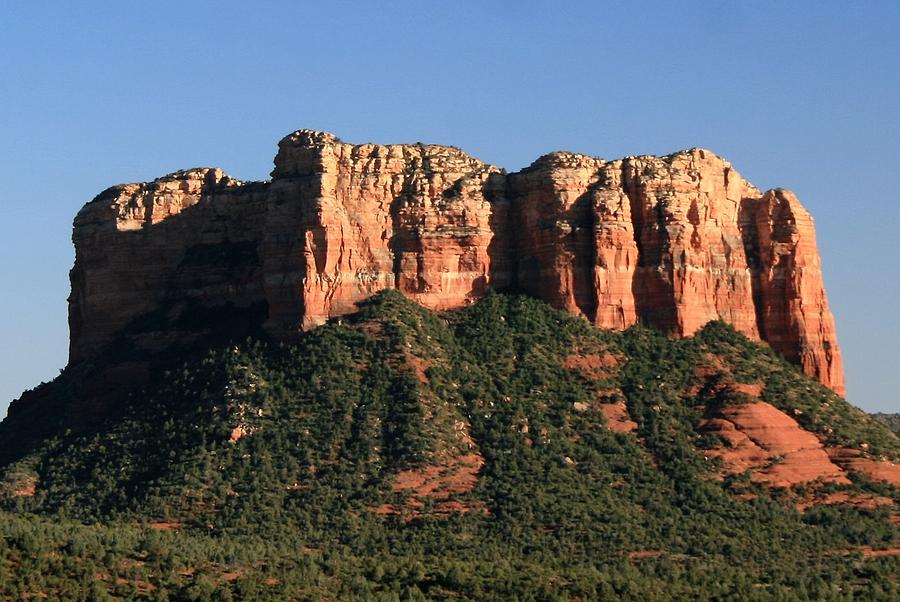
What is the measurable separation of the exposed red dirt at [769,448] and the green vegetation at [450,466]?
41.7 inches

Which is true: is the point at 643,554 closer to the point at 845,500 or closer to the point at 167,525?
the point at 845,500

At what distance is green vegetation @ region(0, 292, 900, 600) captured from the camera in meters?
110

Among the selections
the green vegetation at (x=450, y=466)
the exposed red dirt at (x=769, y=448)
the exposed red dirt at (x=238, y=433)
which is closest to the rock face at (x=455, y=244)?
the green vegetation at (x=450, y=466)

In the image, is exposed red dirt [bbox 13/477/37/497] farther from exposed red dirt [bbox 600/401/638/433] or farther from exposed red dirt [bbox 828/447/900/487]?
exposed red dirt [bbox 828/447/900/487]

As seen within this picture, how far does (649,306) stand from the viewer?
136m

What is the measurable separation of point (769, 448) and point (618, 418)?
7779 millimetres

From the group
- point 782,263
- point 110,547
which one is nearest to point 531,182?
point 782,263

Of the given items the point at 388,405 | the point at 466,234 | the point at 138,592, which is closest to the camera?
the point at 138,592

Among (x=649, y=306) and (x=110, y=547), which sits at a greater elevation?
(x=649, y=306)

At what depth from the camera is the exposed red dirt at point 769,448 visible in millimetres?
126438

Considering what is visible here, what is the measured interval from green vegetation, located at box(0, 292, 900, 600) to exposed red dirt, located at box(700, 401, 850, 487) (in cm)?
106

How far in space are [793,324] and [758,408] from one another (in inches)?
438

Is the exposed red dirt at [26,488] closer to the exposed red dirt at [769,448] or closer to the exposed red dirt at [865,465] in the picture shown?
the exposed red dirt at [769,448]

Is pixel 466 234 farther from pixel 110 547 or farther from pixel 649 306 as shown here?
pixel 110 547
